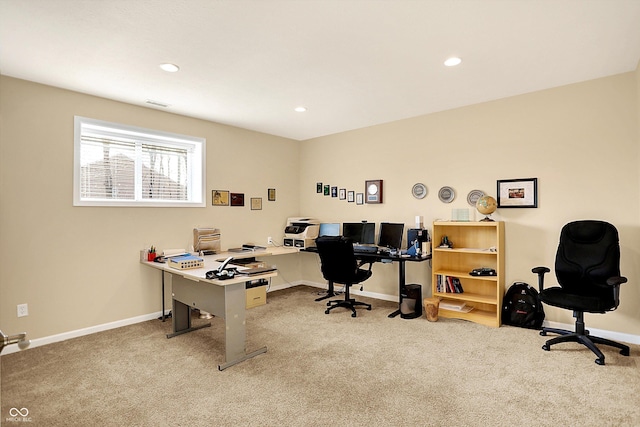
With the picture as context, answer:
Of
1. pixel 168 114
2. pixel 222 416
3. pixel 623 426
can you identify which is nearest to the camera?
pixel 623 426

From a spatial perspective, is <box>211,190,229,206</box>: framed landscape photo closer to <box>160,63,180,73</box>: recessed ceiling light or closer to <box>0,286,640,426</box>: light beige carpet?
<box>0,286,640,426</box>: light beige carpet

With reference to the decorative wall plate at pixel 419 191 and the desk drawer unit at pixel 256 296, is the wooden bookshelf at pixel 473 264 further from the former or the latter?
the desk drawer unit at pixel 256 296

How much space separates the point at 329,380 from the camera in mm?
2666

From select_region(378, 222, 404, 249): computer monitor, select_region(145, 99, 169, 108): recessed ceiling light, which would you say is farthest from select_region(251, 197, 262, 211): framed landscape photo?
select_region(378, 222, 404, 249): computer monitor

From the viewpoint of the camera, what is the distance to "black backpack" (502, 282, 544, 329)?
3.68 m

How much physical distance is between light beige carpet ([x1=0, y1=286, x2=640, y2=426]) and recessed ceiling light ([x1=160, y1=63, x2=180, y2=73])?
102 inches

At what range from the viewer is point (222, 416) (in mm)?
2229

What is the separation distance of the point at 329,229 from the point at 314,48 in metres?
3.14

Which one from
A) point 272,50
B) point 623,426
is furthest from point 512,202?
point 272,50

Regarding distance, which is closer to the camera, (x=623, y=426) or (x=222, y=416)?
(x=623, y=426)

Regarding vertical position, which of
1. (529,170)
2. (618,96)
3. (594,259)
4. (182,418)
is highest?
(618,96)

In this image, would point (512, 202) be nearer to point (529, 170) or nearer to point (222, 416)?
point (529, 170)

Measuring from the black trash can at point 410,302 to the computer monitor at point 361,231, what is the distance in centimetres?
99

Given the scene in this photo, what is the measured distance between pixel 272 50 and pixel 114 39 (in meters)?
1.17
